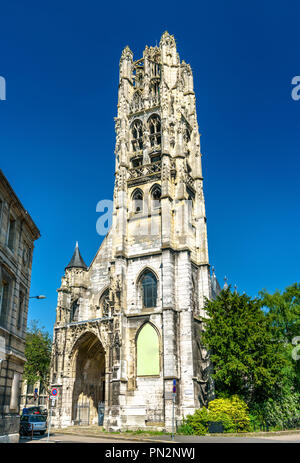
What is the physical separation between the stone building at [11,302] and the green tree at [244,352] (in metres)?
11.7

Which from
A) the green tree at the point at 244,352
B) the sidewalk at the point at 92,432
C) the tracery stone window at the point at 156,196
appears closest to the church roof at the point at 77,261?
the tracery stone window at the point at 156,196

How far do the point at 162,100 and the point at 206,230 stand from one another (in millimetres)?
11648

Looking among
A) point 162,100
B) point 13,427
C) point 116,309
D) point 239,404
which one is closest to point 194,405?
point 239,404

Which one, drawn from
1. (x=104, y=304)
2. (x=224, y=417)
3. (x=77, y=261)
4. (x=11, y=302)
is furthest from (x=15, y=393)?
(x=77, y=261)

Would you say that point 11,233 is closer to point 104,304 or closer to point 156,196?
point 104,304

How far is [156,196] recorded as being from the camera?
35594mm

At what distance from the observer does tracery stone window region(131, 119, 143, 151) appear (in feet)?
127

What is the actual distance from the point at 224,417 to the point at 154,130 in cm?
2393

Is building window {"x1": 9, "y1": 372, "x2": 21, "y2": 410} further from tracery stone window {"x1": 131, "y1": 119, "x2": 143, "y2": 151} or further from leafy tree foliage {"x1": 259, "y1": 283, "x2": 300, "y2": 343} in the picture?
tracery stone window {"x1": 131, "y1": 119, "x2": 143, "y2": 151}

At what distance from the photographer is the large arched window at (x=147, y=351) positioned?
2978cm

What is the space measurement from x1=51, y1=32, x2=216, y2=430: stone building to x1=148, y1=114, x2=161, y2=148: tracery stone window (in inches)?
3.6

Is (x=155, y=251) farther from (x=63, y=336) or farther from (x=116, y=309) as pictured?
(x=63, y=336)

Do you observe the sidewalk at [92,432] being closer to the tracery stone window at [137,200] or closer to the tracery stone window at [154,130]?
the tracery stone window at [137,200]

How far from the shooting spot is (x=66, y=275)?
36031mm
